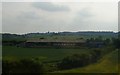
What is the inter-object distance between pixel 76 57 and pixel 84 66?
0.77 meters

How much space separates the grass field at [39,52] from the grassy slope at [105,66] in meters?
0.89

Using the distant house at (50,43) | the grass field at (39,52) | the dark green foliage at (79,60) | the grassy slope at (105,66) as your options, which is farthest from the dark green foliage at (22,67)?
the distant house at (50,43)

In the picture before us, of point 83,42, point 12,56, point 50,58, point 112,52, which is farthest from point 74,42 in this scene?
point 12,56

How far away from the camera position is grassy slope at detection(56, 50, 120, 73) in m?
6.87

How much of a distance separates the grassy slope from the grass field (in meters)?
0.89

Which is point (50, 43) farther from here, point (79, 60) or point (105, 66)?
point (105, 66)

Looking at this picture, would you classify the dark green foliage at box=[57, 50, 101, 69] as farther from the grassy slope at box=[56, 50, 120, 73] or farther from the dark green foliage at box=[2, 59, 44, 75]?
the dark green foliage at box=[2, 59, 44, 75]

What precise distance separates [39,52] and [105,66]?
296cm

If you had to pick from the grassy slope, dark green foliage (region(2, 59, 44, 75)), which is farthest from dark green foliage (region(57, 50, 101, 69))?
dark green foliage (region(2, 59, 44, 75))

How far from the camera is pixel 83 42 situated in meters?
8.54

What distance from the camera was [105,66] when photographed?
7.09 m

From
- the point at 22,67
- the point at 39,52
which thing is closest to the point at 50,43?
the point at 39,52

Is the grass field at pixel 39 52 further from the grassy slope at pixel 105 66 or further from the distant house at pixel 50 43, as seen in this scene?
the grassy slope at pixel 105 66

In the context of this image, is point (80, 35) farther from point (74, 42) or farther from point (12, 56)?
point (12, 56)
